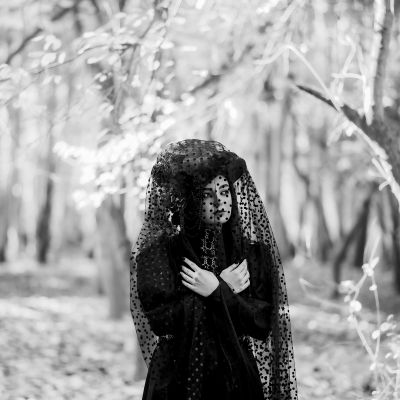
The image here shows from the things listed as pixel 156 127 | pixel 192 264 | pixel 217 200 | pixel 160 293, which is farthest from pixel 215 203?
pixel 156 127

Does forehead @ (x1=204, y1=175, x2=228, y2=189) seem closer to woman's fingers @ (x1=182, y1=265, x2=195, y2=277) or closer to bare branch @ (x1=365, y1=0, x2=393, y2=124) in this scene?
woman's fingers @ (x1=182, y1=265, x2=195, y2=277)

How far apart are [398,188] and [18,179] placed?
13.5m

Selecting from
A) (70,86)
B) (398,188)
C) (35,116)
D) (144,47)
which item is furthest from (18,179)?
(398,188)

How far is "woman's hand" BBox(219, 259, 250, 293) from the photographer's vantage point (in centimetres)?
283

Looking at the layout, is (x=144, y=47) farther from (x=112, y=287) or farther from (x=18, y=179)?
(x=18, y=179)

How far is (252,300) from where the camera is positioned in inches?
115

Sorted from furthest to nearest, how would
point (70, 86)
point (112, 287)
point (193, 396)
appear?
point (70, 86)
point (112, 287)
point (193, 396)

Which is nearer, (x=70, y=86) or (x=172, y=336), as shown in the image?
(x=172, y=336)

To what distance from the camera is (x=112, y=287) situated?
9133 mm

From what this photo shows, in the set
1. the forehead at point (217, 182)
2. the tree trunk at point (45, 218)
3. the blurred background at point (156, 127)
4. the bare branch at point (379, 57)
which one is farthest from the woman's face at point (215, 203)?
the tree trunk at point (45, 218)

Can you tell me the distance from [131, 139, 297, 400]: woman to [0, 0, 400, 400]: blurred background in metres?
1.19

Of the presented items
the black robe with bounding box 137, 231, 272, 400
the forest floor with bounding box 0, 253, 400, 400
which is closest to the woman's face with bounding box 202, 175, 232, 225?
the black robe with bounding box 137, 231, 272, 400

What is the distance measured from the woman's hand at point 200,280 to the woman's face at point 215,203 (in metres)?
0.23

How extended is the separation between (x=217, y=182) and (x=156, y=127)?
75.1 inches
